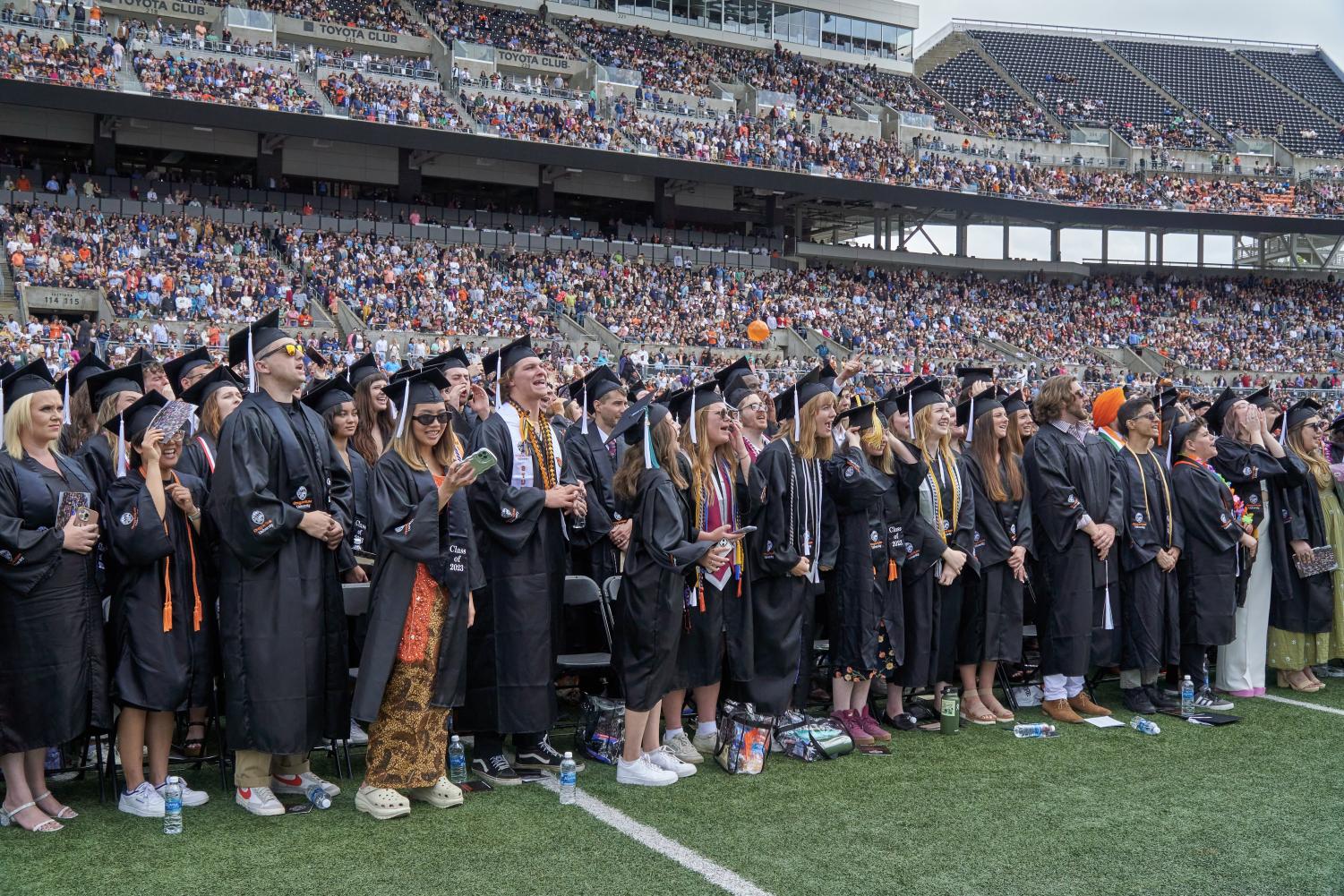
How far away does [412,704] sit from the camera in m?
5.79

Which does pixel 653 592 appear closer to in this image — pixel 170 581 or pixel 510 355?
pixel 510 355

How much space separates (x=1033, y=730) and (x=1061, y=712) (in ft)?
1.67

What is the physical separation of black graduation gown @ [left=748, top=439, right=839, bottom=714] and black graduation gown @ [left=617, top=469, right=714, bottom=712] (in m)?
0.66

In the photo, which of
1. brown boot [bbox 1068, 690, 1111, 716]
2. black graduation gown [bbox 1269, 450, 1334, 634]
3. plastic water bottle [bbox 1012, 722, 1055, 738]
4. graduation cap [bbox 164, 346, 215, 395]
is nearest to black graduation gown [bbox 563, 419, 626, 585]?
graduation cap [bbox 164, 346, 215, 395]

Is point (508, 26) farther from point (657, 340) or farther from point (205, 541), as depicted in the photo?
point (205, 541)

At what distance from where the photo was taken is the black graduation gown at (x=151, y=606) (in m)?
5.76

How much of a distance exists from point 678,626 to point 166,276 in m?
22.8

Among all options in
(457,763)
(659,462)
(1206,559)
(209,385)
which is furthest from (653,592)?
(1206,559)

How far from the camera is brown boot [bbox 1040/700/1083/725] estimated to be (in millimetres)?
7949

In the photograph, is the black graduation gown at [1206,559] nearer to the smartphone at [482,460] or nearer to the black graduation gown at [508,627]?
the black graduation gown at [508,627]

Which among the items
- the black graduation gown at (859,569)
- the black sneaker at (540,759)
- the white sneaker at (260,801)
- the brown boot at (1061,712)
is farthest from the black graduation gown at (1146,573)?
the white sneaker at (260,801)

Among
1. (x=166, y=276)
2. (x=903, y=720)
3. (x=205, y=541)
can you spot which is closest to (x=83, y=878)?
(x=205, y=541)

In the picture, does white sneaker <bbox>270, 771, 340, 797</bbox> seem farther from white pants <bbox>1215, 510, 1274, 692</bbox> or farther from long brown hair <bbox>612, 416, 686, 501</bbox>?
white pants <bbox>1215, 510, 1274, 692</bbox>

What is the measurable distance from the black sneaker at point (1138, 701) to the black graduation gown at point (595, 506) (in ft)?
11.8
